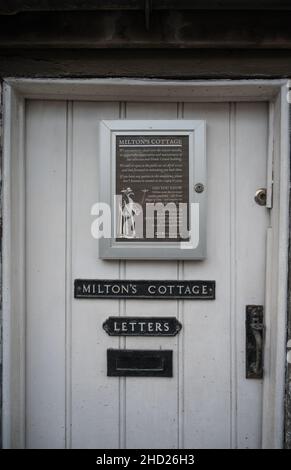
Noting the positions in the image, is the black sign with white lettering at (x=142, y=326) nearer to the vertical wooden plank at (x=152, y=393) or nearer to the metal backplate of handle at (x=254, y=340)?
the vertical wooden plank at (x=152, y=393)

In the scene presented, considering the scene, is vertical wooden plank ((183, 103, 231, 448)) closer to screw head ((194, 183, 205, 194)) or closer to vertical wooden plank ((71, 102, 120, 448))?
screw head ((194, 183, 205, 194))

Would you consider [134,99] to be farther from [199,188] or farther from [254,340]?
[254,340]

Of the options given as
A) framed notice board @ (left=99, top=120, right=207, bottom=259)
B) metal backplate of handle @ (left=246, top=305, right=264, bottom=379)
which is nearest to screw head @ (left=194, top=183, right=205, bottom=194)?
framed notice board @ (left=99, top=120, right=207, bottom=259)

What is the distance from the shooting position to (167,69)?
1.57 meters

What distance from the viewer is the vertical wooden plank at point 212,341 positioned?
5.66 feet

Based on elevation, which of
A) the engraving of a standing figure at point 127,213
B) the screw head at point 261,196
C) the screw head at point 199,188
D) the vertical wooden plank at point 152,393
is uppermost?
the screw head at point 199,188

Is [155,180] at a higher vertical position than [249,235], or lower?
higher

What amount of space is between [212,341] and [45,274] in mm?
835

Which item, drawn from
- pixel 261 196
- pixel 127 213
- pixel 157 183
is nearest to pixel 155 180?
pixel 157 183

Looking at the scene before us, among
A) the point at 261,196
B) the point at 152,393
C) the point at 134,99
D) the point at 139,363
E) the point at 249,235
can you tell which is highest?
the point at 134,99

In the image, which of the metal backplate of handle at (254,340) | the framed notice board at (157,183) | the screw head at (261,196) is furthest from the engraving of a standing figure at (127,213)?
the metal backplate of handle at (254,340)

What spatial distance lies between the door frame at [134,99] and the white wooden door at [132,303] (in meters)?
0.05

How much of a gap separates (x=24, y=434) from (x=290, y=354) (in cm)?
126

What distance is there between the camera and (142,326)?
1.74 metres
